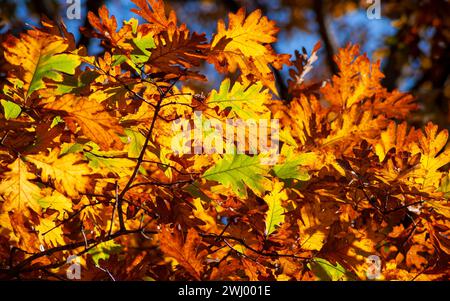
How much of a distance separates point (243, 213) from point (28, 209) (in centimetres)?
62

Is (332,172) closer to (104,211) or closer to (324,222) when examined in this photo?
(324,222)

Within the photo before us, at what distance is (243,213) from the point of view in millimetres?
1467

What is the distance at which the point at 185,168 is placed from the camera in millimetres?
1358

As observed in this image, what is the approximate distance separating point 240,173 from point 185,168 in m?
0.19

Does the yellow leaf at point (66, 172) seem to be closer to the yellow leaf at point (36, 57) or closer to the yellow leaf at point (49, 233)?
the yellow leaf at point (36, 57)

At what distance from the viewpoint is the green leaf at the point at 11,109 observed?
1.17 meters

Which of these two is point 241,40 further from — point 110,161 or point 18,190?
point 18,190

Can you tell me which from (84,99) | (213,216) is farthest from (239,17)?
(213,216)

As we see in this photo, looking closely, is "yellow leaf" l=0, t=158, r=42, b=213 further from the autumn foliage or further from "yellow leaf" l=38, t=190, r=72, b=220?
"yellow leaf" l=38, t=190, r=72, b=220

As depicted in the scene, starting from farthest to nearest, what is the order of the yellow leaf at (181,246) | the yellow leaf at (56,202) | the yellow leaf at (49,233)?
the yellow leaf at (49,233) < the yellow leaf at (56,202) < the yellow leaf at (181,246)

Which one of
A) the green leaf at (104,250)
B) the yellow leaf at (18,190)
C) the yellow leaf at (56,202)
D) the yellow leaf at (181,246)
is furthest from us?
the green leaf at (104,250)

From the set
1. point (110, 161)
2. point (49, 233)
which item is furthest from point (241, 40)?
point (49, 233)

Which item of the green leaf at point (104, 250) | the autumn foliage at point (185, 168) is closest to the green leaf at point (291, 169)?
the autumn foliage at point (185, 168)

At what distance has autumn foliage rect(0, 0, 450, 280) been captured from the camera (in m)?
1.11
